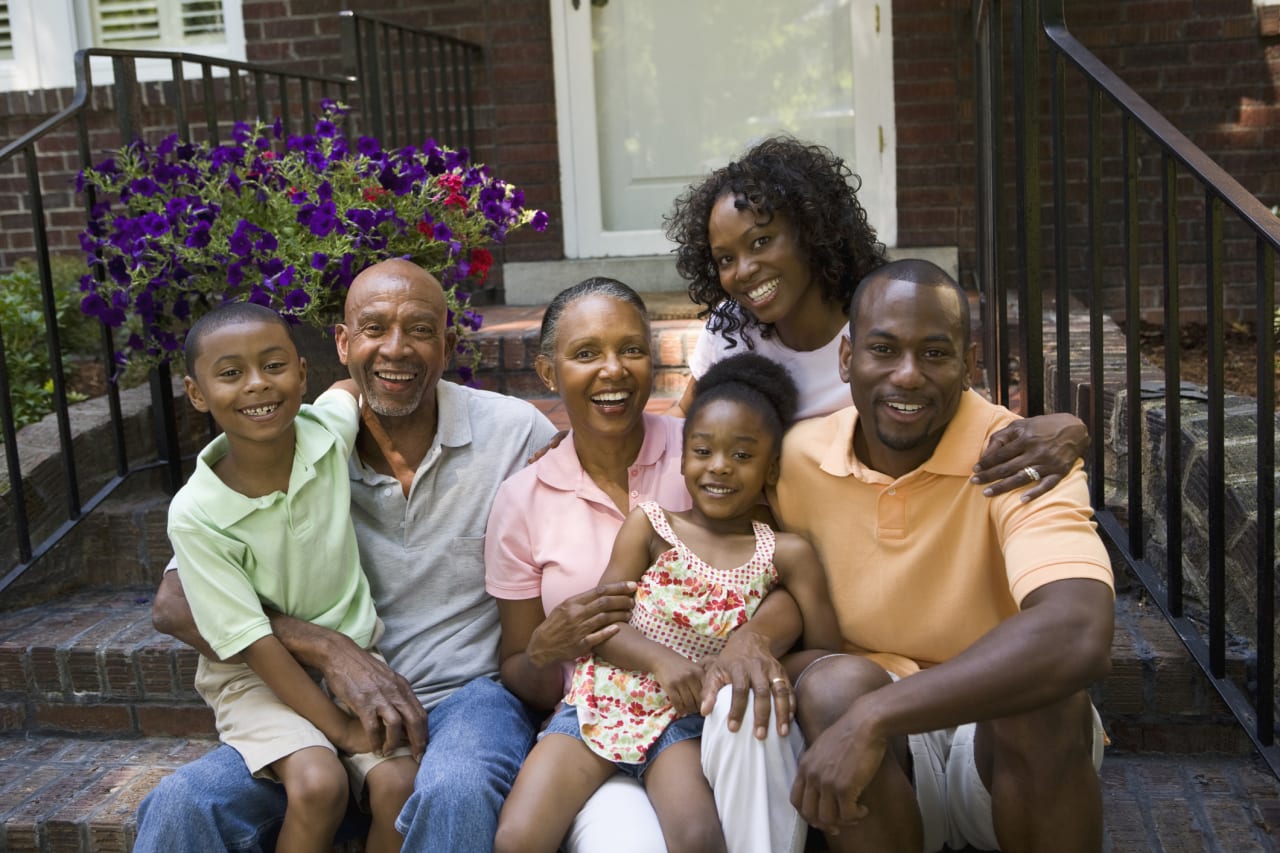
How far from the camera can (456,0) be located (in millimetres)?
5449

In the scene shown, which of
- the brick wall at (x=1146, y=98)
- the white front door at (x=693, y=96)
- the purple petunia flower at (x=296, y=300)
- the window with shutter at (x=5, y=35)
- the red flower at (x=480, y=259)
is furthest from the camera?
the window with shutter at (x=5, y=35)

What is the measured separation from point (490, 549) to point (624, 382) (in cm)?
43

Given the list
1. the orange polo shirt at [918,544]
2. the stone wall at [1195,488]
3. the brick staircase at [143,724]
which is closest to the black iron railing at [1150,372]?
the stone wall at [1195,488]

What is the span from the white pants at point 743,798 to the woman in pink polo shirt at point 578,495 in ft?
1.06

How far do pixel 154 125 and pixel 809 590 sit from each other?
15.1ft

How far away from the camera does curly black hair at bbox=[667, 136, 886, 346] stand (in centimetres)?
270

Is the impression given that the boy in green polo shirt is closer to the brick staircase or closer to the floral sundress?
the floral sundress

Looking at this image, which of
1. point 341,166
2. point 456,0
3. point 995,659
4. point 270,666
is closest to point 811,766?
point 995,659

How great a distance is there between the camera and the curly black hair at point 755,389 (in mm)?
2389

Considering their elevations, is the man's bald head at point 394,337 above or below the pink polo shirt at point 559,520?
above

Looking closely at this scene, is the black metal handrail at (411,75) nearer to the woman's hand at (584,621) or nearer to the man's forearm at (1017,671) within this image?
the woman's hand at (584,621)

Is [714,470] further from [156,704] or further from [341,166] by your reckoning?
[341,166]

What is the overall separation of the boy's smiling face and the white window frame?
3.89 meters

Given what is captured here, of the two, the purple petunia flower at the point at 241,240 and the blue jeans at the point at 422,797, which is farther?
the purple petunia flower at the point at 241,240
